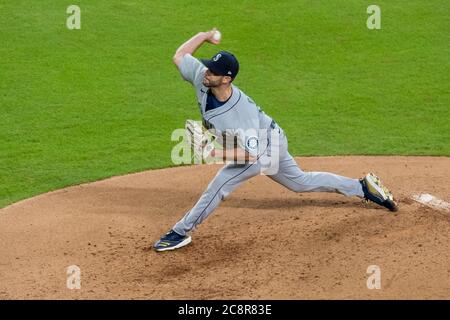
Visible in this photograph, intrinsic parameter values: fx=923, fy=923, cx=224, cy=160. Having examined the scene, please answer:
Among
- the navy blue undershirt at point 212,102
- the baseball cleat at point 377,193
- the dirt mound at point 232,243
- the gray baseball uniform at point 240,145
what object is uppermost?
the navy blue undershirt at point 212,102

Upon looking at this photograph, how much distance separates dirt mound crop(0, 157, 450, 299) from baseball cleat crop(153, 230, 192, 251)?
0.19ft

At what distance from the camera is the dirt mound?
6.98 metres

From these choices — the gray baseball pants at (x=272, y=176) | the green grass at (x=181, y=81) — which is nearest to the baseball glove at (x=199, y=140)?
the gray baseball pants at (x=272, y=176)

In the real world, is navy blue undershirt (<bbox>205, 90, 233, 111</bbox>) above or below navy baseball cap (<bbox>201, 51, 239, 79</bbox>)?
below

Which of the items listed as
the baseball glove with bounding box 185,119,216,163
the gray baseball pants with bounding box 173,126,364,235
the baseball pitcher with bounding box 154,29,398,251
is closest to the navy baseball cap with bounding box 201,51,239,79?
the baseball pitcher with bounding box 154,29,398,251

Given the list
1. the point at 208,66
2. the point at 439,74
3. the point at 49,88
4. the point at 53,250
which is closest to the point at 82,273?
the point at 53,250

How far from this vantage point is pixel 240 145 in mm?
7578

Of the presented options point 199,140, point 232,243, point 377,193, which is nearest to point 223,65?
point 199,140

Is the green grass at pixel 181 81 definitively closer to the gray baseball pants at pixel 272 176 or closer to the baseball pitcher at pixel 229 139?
the gray baseball pants at pixel 272 176

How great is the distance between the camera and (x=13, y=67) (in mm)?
11992

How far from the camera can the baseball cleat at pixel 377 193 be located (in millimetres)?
8133

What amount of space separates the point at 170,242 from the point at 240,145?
39.4 inches

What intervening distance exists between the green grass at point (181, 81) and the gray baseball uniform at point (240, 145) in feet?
6.22

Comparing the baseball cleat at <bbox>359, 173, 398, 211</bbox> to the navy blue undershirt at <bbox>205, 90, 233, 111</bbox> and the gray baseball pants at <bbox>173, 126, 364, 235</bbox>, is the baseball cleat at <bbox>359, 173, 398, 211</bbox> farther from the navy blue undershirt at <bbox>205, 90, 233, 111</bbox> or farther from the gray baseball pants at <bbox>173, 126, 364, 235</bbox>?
the navy blue undershirt at <bbox>205, 90, 233, 111</bbox>
